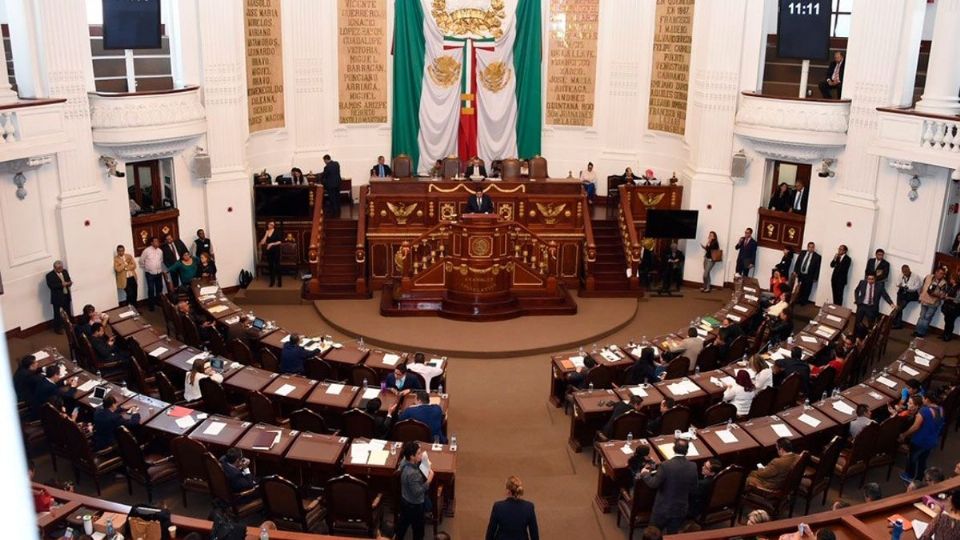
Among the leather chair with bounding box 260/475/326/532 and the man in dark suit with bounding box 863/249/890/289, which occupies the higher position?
the man in dark suit with bounding box 863/249/890/289

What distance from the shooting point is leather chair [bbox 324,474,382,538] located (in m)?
9.70

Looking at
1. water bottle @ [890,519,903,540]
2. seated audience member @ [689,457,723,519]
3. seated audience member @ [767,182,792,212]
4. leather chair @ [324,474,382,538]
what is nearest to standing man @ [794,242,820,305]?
seated audience member @ [767,182,792,212]

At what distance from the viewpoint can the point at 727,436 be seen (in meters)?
11.1

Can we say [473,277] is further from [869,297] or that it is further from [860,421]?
[860,421]

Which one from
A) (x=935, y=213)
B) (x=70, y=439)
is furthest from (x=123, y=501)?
(x=935, y=213)

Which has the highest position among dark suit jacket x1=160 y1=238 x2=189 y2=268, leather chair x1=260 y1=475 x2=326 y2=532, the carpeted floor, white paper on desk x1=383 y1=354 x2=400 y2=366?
dark suit jacket x1=160 y1=238 x2=189 y2=268

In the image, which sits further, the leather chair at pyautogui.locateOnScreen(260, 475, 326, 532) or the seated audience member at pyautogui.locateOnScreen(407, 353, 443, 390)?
the seated audience member at pyautogui.locateOnScreen(407, 353, 443, 390)

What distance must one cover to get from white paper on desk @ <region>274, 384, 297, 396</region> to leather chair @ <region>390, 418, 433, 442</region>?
1.88 metres

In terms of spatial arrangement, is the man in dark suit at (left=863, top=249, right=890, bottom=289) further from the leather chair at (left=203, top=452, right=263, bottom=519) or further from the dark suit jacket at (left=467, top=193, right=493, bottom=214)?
the leather chair at (left=203, top=452, right=263, bottom=519)

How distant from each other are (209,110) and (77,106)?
9.53 feet

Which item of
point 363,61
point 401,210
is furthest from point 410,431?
point 363,61

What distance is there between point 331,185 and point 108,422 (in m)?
10.3

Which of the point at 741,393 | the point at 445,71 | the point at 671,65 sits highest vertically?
the point at 671,65

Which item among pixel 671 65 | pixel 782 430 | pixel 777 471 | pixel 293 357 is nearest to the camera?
pixel 777 471
